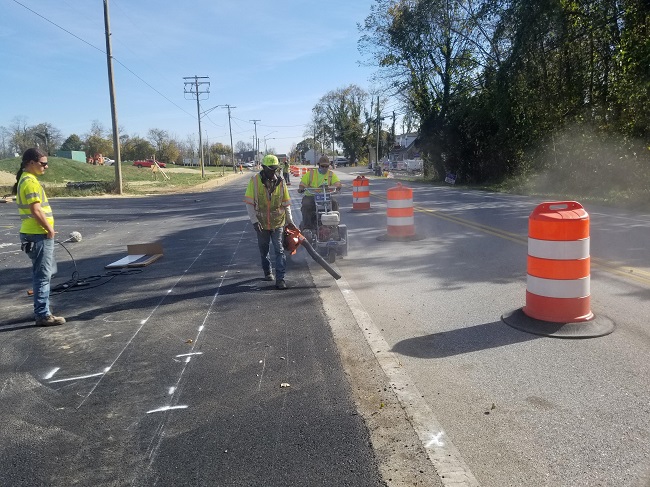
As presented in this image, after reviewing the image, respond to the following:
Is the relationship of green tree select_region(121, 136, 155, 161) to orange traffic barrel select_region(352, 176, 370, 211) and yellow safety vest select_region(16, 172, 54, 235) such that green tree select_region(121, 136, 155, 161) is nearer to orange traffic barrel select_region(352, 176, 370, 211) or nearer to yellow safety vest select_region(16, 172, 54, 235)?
orange traffic barrel select_region(352, 176, 370, 211)

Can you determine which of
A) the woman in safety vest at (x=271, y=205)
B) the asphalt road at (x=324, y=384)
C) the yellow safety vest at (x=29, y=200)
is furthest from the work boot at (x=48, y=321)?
the woman in safety vest at (x=271, y=205)

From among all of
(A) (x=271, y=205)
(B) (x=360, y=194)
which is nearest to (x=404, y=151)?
(B) (x=360, y=194)

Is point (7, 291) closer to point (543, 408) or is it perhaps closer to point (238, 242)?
point (238, 242)

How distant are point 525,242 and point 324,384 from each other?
24.6 feet

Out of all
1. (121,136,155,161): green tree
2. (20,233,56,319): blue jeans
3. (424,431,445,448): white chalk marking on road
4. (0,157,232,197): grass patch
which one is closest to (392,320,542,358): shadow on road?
(424,431,445,448): white chalk marking on road

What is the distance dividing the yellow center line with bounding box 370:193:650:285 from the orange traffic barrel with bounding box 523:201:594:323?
7.44 feet

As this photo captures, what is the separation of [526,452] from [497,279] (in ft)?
15.3

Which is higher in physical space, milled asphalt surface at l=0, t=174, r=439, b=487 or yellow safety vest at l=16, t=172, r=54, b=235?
yellow safety vest at l=16, t=172, r=54, b=235

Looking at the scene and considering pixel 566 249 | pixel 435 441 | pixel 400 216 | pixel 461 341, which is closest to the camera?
pixel 435 441

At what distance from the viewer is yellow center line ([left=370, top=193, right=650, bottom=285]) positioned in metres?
7.73

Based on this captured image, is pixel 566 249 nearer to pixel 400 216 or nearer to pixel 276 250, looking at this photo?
pixel 276 250

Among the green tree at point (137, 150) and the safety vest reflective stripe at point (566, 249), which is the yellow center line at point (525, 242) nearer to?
the safety vest reflective stripe at point (566, 249)

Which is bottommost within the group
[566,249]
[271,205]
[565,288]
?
[565,288]

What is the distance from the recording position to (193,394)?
4.34 meters
